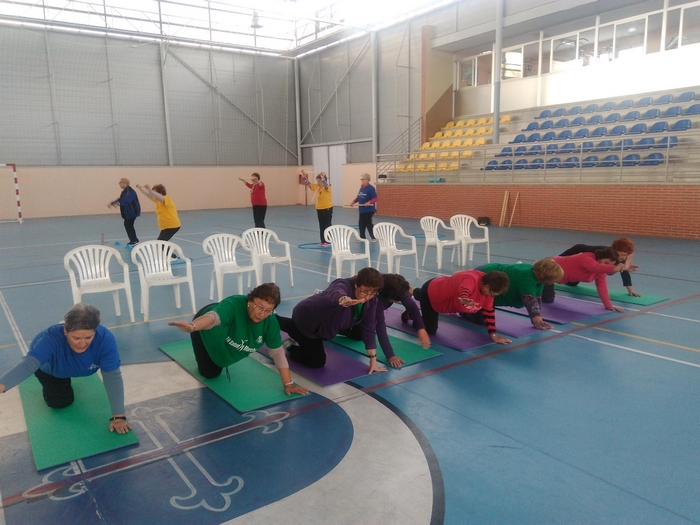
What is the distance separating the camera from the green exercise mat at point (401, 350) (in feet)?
15.4

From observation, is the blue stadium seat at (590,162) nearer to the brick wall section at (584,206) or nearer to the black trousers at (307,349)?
the brick wall section at (584,206)

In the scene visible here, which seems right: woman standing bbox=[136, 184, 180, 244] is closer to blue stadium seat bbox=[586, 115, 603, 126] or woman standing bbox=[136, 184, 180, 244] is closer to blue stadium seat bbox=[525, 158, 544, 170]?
blue stadium seat bbox=[525, 158, 544, 170]

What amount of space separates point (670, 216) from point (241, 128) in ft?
63.4

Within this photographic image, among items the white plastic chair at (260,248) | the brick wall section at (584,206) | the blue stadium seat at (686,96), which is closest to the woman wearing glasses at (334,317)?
the white plastic chair at (260,248)

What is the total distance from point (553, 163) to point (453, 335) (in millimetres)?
11740

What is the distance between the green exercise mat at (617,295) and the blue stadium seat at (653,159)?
7401mm

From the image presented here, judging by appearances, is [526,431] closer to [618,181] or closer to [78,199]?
[618,181]

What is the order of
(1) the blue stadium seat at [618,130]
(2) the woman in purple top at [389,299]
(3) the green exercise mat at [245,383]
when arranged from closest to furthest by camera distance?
(3) the green exercise mat at [245,383] < (2) the woman in purple top at [389,299] < (1) the blue stadium seat at [618,130]

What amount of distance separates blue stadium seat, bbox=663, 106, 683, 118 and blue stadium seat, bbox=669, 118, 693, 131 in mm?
879

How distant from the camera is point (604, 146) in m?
14.3

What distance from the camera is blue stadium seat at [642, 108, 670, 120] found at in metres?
14.9

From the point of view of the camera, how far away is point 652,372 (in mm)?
4332

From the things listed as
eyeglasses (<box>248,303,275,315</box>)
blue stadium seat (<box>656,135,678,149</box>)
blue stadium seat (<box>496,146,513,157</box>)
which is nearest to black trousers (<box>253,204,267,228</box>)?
eyeglasses (<box>248,303,275,315</box>)

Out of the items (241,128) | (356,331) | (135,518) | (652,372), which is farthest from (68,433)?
(241,128)
